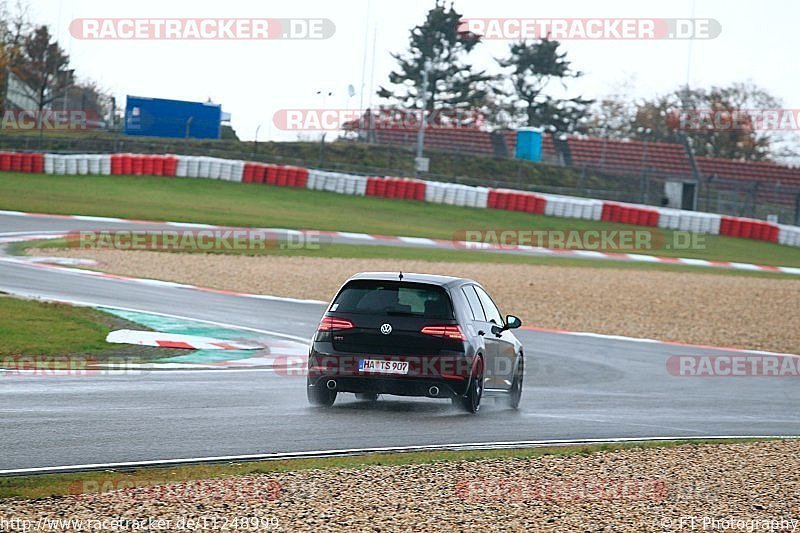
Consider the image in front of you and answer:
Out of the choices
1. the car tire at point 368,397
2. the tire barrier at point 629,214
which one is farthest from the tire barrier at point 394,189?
the car tire at point 368,397

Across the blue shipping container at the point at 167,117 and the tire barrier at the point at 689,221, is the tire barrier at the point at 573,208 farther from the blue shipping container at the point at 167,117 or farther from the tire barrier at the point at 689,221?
the blue shipping container at the point at 167,117

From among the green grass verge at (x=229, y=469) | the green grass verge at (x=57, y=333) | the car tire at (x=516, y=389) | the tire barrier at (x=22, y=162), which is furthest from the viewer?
the tire barrier at (x=22, y=162)

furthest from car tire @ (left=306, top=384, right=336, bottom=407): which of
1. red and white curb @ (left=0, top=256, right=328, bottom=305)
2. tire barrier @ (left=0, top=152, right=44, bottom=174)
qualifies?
tire barrier @ (left=0, top=152, right=44, bottom=174)

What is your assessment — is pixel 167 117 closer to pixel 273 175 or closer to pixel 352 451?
pixel 273 175

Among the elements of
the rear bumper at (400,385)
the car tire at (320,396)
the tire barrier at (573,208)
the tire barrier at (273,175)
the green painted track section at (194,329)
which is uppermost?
the tire barrier at (273,175)

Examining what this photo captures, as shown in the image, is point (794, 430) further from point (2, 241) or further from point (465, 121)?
point (465, 121)

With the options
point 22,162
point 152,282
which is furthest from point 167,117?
point 152,282

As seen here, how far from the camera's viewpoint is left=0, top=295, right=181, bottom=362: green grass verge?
13797 millimetres

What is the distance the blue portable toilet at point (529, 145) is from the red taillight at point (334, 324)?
44576 millimetres

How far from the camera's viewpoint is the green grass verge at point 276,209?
35062 millimetres

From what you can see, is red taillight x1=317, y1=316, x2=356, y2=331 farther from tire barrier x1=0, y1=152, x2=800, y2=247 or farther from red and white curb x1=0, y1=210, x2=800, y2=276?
tire barrier x1=0, y1=152, x2=800, y2=247

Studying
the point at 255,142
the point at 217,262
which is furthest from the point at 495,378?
the point at 255,142

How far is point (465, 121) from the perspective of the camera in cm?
7094

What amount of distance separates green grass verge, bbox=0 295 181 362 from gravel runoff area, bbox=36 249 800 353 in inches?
241
